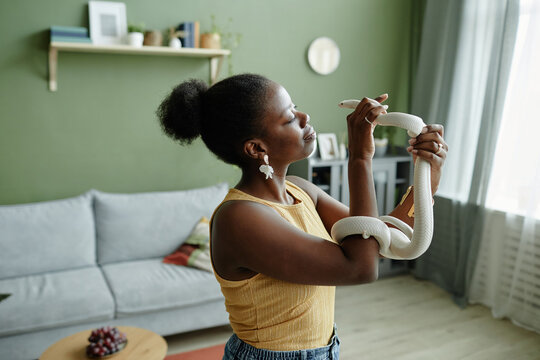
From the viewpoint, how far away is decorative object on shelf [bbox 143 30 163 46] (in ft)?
9.59

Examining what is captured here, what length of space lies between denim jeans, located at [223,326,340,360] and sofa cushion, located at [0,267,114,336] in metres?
1.61

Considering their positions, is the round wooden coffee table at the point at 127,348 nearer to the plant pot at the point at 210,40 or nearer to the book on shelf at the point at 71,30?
the book on shelf at the point at 71,30

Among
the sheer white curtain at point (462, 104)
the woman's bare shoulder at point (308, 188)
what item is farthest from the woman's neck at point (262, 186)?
the sheer white curtain at point (462, 104)

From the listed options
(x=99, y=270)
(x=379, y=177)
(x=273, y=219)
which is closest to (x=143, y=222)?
(x=99, y=270)

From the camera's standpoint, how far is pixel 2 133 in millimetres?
2832

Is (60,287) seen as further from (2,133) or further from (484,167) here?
(484,167)

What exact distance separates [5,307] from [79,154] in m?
1.14

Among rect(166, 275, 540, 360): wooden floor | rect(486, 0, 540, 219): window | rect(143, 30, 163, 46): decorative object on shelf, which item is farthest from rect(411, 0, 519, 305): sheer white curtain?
rect(143, 30, 163, 46): decorative object on shelf

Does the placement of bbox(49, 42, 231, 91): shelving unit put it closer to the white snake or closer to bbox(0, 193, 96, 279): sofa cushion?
bbox(0, 193, 96, 279): sofa cushion

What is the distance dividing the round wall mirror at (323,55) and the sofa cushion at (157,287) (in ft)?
6.17

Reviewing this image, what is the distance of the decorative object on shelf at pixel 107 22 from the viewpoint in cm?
285

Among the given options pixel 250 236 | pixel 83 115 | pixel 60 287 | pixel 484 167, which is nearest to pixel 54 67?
pixel 83 115

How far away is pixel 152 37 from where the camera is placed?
2.93m

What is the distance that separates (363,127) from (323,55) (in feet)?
9.59
